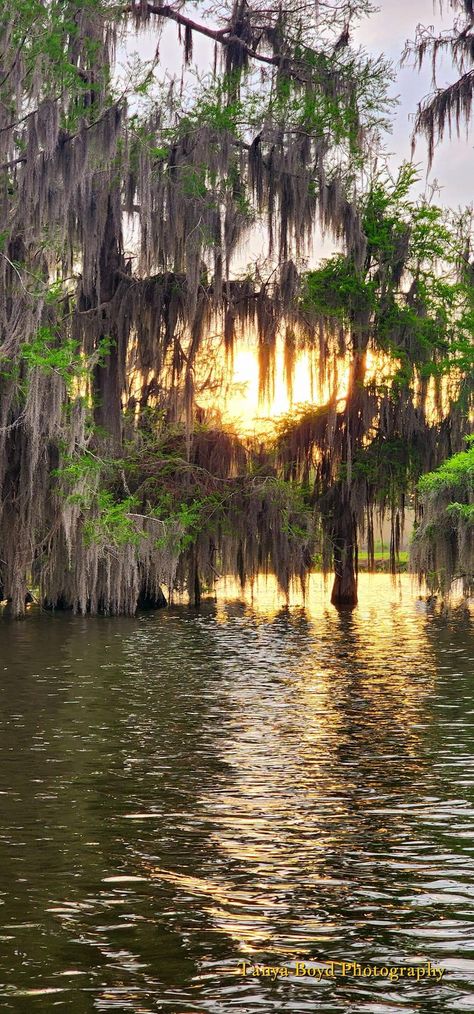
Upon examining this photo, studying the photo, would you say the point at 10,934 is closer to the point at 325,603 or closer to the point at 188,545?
the point at 188,545

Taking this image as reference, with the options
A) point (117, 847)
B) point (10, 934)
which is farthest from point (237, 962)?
point (117, 847)

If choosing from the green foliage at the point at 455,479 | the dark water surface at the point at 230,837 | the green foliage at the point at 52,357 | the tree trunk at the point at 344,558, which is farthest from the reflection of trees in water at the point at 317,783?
the tree trunk at the point at 344,558

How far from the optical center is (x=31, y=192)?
85.0 feet

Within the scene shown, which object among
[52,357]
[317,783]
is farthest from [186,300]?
[317,783]

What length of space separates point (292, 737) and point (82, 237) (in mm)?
17939

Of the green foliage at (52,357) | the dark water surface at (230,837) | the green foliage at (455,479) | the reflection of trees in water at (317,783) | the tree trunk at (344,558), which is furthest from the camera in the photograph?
the tree trunk at (344,558)

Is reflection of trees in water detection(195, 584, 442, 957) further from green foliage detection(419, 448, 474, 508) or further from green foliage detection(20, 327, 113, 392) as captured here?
green foliage detection(419, 448, 474, 508)

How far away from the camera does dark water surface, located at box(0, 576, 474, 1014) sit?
6.15 metres

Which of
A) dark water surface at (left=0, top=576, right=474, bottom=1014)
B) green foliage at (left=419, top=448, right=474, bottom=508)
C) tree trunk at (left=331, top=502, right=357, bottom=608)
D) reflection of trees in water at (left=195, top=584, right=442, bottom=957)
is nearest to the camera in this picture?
dark water surface at (left=0, top=576, right=474, bottom=1014)

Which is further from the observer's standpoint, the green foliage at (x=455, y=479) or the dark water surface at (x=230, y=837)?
the green foliage at (x=455, y=479)

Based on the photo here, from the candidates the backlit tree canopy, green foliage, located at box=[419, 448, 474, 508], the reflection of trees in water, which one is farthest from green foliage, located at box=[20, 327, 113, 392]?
green foliage, located at box=[419, 448, 474, 508]

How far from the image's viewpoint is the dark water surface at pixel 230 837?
6148mm

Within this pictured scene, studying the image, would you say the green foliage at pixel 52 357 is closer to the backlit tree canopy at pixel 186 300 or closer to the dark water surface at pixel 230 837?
the backlit tree canopy at pixel 186 300

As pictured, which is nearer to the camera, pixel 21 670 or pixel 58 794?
pixel 58 794
